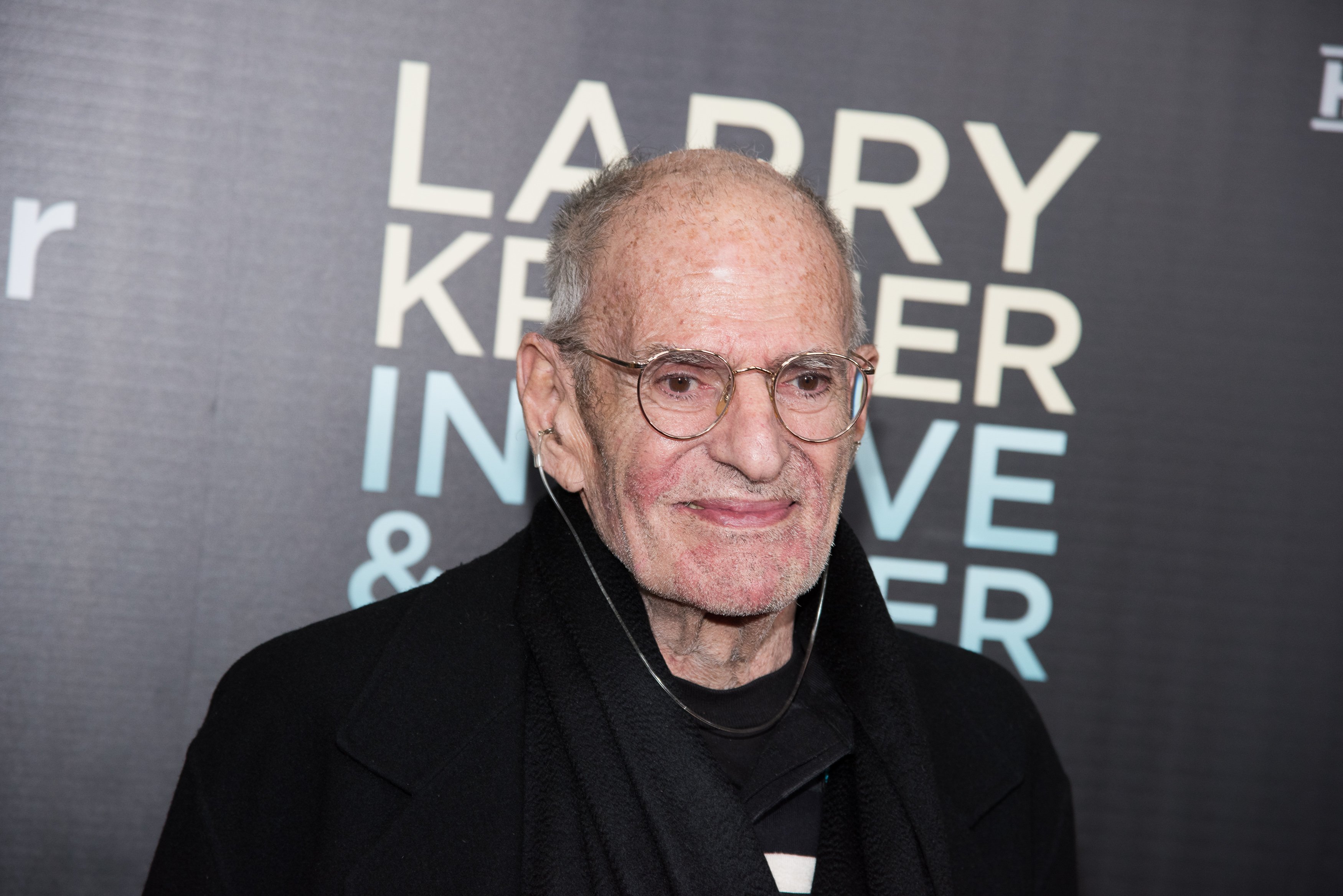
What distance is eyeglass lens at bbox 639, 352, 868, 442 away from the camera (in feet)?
4.31

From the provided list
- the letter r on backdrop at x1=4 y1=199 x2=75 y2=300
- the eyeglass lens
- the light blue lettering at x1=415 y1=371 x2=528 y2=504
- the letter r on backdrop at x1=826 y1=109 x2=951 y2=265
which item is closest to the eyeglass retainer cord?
the eyeglass lens

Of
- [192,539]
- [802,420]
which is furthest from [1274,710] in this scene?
[192,539]

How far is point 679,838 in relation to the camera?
1.26m

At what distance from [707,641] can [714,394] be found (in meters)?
0.34

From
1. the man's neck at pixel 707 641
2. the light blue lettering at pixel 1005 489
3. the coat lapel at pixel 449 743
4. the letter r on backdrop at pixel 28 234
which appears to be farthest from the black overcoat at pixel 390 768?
the letter r on backdrop at pixel 28 234

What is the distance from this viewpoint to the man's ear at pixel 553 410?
1468 mm

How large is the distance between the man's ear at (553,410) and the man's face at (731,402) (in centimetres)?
7

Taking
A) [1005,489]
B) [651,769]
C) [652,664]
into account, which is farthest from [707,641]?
[1005,489]

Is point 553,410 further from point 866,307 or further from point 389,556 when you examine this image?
point 866,307

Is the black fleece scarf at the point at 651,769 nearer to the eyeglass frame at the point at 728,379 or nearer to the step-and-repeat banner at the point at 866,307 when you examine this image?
the eyeglass frame at the point at 728,379

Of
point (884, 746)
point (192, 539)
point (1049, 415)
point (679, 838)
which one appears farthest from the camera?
point (1049, 415)

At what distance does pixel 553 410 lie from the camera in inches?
59.4

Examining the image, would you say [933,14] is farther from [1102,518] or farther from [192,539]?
[192,539]

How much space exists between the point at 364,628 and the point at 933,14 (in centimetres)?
144
